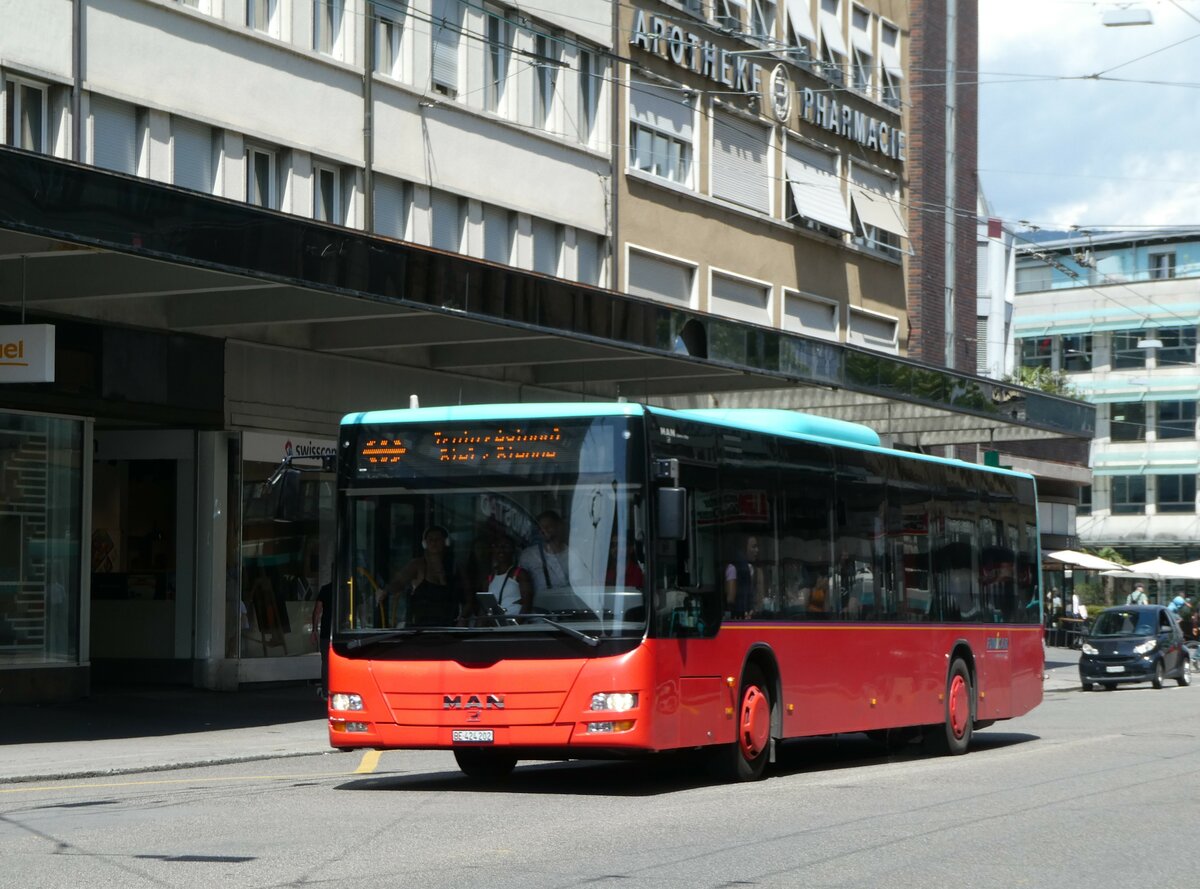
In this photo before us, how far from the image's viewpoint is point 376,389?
27.6 metres

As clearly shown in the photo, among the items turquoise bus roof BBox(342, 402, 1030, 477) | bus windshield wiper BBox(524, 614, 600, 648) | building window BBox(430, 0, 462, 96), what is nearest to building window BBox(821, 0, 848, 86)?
building window BBox(430, 0, 462, 96)

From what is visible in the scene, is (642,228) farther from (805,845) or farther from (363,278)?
(805,845)

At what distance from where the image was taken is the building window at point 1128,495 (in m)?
84.4

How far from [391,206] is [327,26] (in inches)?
109

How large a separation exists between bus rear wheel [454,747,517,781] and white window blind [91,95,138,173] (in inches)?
420

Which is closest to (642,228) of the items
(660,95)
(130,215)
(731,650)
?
(660,95)

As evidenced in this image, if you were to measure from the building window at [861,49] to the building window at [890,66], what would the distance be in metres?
0.45

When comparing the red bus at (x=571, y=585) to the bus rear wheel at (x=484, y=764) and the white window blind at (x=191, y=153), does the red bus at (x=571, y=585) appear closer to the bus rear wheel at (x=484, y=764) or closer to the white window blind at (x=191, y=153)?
the bus rear wheel at (x=484, y=764)

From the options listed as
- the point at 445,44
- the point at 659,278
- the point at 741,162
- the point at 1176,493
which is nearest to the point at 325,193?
the point at 445,44

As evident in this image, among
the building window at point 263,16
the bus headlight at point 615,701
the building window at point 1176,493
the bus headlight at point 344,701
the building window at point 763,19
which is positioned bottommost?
the bus headlight at point 344,701

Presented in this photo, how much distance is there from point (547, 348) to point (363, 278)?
640 cm

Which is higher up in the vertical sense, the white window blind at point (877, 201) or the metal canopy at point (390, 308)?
the white window blind at point (877, 201)

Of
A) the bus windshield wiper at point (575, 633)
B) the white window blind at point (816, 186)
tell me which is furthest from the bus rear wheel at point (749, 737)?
the white window blind at point (816, 186)

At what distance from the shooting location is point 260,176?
84.9 feet
